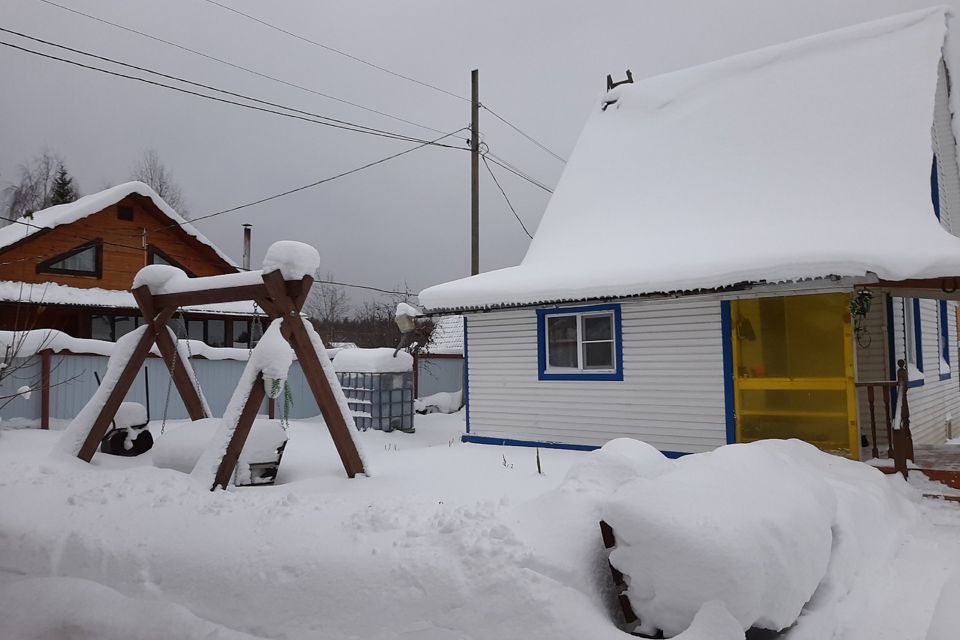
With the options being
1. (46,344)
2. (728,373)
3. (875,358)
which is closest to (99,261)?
(46,344)

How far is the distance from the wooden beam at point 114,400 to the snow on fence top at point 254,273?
2.16 ft

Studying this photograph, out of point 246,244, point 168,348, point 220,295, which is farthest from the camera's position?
point 246,244

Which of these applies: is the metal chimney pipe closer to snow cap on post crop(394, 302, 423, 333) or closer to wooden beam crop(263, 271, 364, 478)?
snow cap on post crop(394, 302, 423, 333)

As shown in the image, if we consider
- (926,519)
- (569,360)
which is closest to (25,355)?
(569,360)

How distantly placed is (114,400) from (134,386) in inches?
220

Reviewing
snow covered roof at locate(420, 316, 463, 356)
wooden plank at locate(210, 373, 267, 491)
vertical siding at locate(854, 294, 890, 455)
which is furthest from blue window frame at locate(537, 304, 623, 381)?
snow covered roof at locate(420, 316, 463, 356)

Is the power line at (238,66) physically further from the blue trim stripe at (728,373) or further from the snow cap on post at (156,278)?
the blue trim stripe at (728,373)

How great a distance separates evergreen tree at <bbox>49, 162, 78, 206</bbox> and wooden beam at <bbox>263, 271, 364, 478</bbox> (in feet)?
122

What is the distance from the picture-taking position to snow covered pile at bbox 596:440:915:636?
3539 millimetres

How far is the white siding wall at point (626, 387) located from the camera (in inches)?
357

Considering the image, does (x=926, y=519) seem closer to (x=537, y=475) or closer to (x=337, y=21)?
(x=537, y=475)

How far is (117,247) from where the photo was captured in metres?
20.7

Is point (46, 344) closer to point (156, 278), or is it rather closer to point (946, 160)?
point (156, 278)

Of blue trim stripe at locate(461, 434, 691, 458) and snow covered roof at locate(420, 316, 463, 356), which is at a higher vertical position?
snow covered roof at locate(420, 316, 463, 356)
